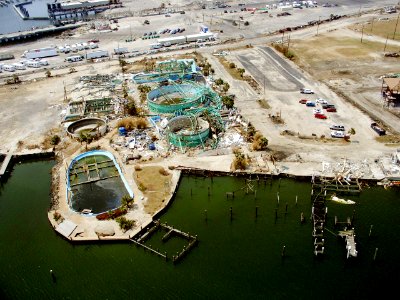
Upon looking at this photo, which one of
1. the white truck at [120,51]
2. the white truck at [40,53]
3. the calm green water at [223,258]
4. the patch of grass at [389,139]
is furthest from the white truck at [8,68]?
the patch of grass at [389,139]

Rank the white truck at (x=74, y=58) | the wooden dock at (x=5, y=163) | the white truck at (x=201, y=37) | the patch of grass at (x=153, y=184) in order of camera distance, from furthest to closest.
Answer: the white truck at (x=201, y=37) < the white truck at (x=74, y=58) < the wooden dock at (x=5, y=163) < the patch of grass at (x=153, y=184)

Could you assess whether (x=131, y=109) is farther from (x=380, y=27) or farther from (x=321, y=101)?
(x=380, y=27)

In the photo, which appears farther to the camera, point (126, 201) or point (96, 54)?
point (96, 54)

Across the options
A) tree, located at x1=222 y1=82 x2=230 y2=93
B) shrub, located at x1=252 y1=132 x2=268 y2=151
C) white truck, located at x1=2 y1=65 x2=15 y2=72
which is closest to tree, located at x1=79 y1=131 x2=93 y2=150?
shrub, located at x1=252 y1=132 x2=268 y2=151

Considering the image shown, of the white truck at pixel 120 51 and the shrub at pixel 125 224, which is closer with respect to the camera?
the shrub at pixel 125 224

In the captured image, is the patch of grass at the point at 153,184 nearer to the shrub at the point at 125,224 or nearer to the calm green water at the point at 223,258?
the calm green water at the point at 223,258

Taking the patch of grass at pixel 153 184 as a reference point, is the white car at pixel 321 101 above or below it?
above

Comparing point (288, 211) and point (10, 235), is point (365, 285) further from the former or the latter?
point (10, 235)

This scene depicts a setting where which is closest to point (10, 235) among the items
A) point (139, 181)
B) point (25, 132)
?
point (139, 181)

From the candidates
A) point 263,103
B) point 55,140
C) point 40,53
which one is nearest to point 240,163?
point 263,103

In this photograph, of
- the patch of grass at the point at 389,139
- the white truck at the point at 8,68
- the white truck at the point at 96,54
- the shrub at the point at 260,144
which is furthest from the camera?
the white truck at the point at 96,54
